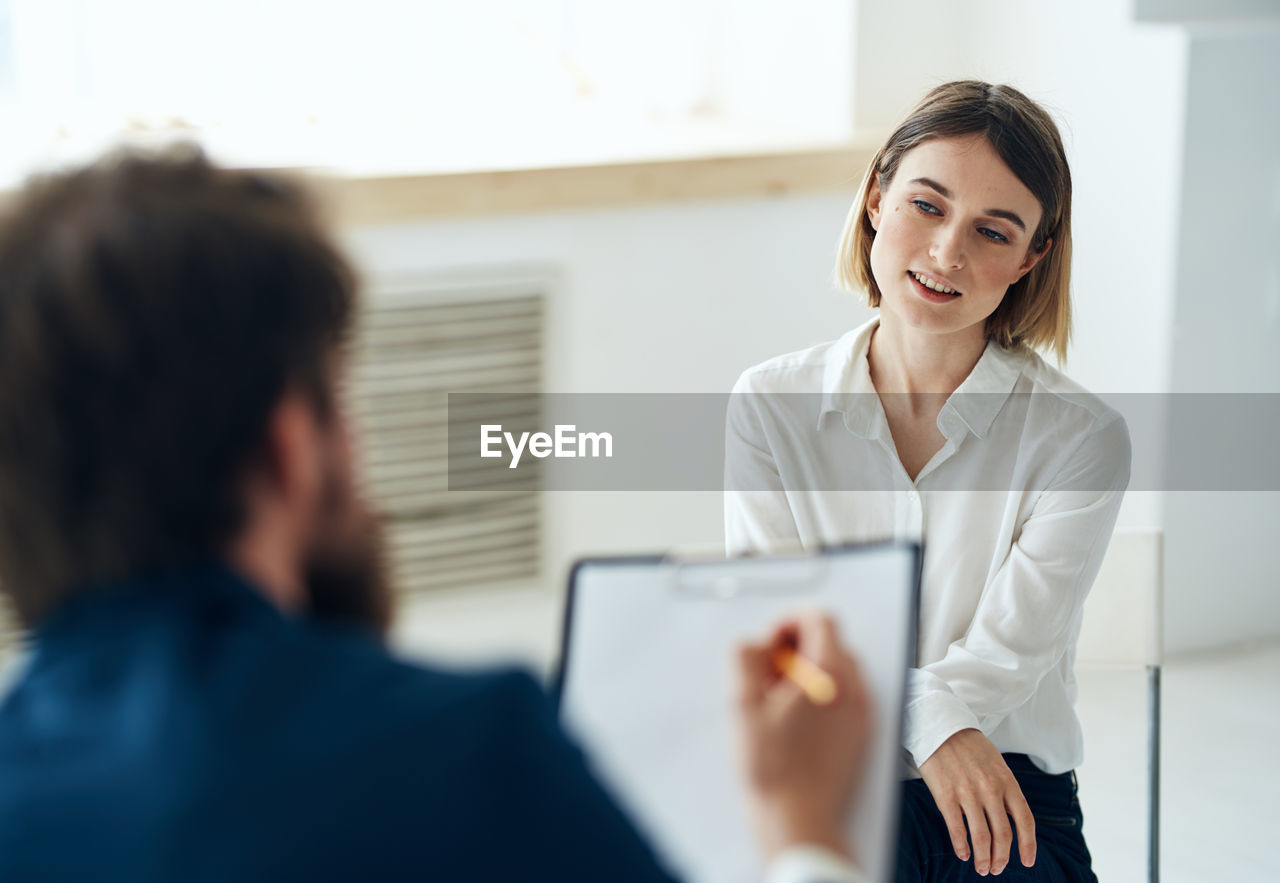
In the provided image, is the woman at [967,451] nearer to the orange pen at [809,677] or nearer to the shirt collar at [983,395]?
the shirt collar at [983,395]

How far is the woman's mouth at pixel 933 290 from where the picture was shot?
1.26 m

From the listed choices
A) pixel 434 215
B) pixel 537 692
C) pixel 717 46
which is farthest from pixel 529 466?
pixel 537 692

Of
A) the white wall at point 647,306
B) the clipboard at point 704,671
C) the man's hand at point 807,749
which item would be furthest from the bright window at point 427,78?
the man's hand at point 807,749

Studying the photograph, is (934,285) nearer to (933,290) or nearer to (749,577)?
(933,290)

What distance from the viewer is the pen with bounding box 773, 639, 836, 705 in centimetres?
65

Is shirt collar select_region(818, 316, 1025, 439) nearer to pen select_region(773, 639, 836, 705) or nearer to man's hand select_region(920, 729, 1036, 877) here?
A: man's hand select_region(920, 729, 1036, 877)

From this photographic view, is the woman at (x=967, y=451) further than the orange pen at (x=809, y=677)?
Yes

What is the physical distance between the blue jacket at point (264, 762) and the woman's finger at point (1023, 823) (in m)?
0.67

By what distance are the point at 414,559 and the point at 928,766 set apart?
4.76 feet

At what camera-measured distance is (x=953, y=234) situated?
1246 mm

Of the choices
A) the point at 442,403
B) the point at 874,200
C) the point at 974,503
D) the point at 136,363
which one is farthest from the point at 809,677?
the point at 442,403

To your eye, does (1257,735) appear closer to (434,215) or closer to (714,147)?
(714,147)

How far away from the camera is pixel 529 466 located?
248 centimetres

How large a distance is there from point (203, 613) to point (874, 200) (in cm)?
98
